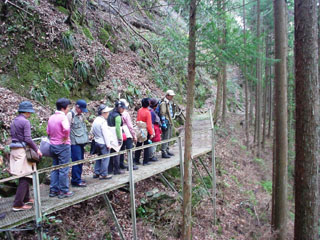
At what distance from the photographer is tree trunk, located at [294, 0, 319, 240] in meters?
5.39

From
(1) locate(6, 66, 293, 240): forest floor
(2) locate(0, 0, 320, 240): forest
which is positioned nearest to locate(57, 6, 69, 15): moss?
(2) locate(0, 0, 320, 240): forest

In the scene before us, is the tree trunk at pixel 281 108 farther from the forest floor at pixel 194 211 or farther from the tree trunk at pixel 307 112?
the tree trunk at pixel 307 112

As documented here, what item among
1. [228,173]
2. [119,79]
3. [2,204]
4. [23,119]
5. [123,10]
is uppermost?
[123,10]

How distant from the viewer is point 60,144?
468 cm

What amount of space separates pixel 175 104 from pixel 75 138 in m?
4.36

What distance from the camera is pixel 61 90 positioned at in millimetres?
8445

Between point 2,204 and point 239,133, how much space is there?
63.9 ft

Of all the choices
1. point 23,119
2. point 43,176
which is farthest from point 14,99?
point 23,119

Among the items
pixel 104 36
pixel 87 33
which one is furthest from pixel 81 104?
pixel 104 36

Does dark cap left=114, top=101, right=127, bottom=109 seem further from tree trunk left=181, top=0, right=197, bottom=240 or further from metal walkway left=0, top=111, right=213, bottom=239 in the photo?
tree trunk left=181, top=0, right=197, bottom=240

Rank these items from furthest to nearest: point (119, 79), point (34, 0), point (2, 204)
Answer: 1. point (119, 79)
2. point (34, 0)
3. point (2, 204)

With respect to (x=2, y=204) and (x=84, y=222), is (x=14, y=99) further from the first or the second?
(x=84, y=222)

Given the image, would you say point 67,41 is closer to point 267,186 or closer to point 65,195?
point 65,195

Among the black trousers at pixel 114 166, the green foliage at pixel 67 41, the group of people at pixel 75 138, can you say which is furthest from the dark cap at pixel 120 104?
the green foliage at pixel 67 41
